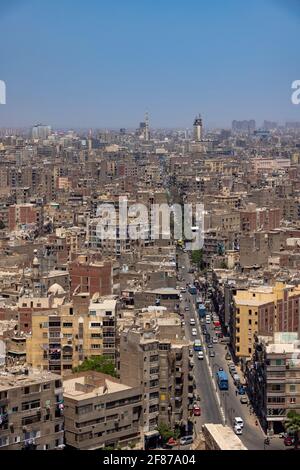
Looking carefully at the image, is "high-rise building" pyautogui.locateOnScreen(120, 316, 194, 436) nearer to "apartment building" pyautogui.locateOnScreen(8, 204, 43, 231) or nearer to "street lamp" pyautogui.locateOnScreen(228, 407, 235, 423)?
"street lamp" pyautogui.locateOnScreen(228, 407, 235, 423)

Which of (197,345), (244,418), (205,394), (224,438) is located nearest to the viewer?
(224,438)

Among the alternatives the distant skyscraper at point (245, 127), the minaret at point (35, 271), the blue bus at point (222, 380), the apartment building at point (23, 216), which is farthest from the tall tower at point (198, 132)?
the blue bus at point (222, 380)

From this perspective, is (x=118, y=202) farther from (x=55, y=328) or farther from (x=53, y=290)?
(x=55, y=328)

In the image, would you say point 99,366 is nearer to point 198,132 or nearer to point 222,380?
point 222,380

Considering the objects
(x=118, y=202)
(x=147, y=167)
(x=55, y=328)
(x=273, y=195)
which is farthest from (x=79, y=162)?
(x=55, y=328)

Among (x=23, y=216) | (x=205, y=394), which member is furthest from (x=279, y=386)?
(x=23, y=216)

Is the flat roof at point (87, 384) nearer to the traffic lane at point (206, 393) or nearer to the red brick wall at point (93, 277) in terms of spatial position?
the traffic lane at point (206, 393)

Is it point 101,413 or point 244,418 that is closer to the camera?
point 101,413
